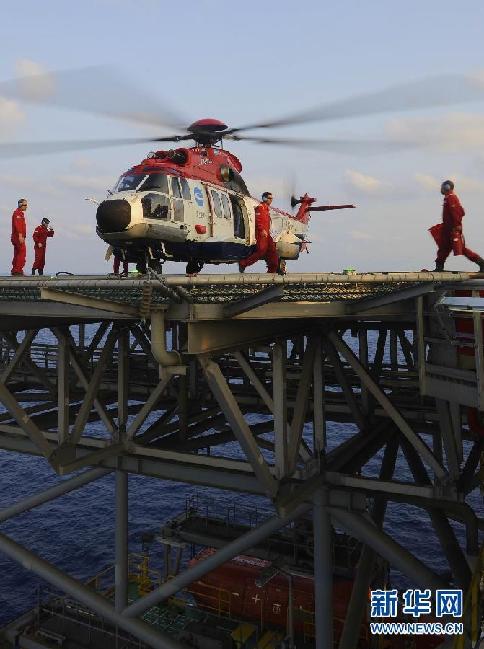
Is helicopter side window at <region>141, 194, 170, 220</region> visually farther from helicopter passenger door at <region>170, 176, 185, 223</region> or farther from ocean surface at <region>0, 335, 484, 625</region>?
ocean surface at <region>0, 335, 484, 625</region>

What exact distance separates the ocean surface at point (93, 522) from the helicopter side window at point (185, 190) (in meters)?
24.7

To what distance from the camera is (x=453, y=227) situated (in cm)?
1330

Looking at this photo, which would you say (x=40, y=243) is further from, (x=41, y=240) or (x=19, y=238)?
(x=19, y=238)

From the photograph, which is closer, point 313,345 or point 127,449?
point 313,345

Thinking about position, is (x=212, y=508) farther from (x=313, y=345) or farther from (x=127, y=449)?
(x=313, y=345)

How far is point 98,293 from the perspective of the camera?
37.1ft

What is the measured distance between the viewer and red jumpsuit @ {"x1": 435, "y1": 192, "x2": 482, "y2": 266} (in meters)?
13.3

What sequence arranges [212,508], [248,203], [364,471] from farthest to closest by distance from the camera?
[364,471] < [212,508] < [248,203]

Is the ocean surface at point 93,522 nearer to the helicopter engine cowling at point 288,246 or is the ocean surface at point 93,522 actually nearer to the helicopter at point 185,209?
the helicopter engine cowling at point 288,246

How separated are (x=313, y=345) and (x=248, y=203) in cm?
1082

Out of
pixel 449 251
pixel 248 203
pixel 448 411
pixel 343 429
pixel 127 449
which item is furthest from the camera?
pixel 343 429

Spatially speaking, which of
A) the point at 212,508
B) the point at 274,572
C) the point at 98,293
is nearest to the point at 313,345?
the point at 98,293

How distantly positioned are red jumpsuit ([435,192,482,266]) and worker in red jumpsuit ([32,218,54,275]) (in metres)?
13.5

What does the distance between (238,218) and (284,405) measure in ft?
36.5
